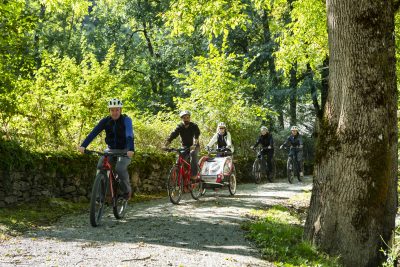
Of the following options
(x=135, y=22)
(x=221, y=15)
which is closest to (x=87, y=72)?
(x=221, y=15)

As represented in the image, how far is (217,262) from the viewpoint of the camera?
5.83 meters

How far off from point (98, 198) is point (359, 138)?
3970 mm

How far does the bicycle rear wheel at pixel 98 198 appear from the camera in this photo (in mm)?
7746

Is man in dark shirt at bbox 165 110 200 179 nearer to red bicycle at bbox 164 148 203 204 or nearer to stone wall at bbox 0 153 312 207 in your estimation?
red bicycle at bbox 164 148 203 204

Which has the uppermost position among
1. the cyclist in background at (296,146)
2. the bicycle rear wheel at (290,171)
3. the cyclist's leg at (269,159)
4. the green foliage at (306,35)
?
the green foliage at (306,35)

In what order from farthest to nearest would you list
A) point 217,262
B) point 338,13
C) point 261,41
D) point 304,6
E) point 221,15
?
point 261,41
point 304,6
point 221,15
point 338,13
point 217,262

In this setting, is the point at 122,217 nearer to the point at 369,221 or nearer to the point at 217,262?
the point at 217,262

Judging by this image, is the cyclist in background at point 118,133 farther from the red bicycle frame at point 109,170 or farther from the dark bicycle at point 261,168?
the dark bicycle at point 261,168

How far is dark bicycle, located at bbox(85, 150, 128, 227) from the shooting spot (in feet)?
25.6

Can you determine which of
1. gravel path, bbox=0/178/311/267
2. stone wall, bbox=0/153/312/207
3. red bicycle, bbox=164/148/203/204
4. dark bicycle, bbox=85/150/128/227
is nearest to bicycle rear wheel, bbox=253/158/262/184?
stone wall, bbox=0/153/312/207

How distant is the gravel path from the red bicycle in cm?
75

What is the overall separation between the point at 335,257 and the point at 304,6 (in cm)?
968

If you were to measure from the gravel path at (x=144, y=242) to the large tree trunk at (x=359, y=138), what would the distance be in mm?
1341

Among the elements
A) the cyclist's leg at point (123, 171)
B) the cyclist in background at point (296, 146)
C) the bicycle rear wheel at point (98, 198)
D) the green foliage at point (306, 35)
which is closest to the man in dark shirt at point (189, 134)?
the cyclist's leg at point (123, 171)
